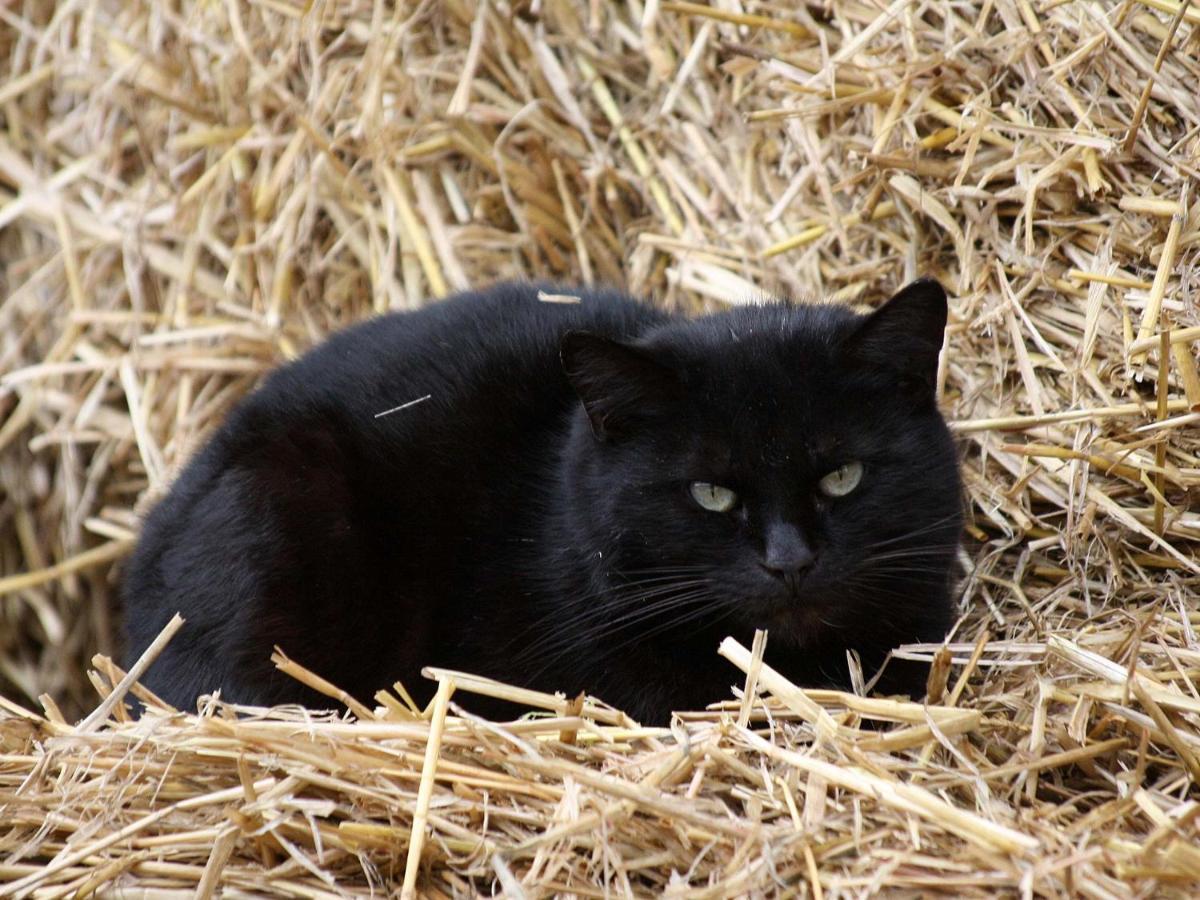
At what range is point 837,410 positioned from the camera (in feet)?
7.41

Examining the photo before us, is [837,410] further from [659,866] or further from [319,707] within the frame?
[319,707]

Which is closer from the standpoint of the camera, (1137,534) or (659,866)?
(659,866)

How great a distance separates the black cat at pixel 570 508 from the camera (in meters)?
2.23

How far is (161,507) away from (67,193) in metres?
1.45

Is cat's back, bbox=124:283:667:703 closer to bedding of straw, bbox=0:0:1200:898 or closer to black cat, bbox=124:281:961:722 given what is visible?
black cat, bbox=124:281:961:722

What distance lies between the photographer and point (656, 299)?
3400 millimetres

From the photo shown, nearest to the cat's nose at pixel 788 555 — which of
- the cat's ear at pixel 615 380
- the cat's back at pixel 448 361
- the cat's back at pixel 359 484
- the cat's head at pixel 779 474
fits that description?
the cat's head at pixel 779 474

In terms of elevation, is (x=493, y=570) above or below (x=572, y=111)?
below

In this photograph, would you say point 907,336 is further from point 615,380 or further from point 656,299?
point 656,299

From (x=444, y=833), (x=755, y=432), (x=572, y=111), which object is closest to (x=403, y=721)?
(x=444, y=833)

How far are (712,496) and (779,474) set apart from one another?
5.1 inches

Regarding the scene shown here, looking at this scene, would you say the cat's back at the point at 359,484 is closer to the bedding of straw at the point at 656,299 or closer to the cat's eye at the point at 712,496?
the bedding of straw at the point at 656,299

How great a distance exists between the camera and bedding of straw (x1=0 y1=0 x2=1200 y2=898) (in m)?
1.80

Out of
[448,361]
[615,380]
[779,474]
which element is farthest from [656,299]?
[779,474]
